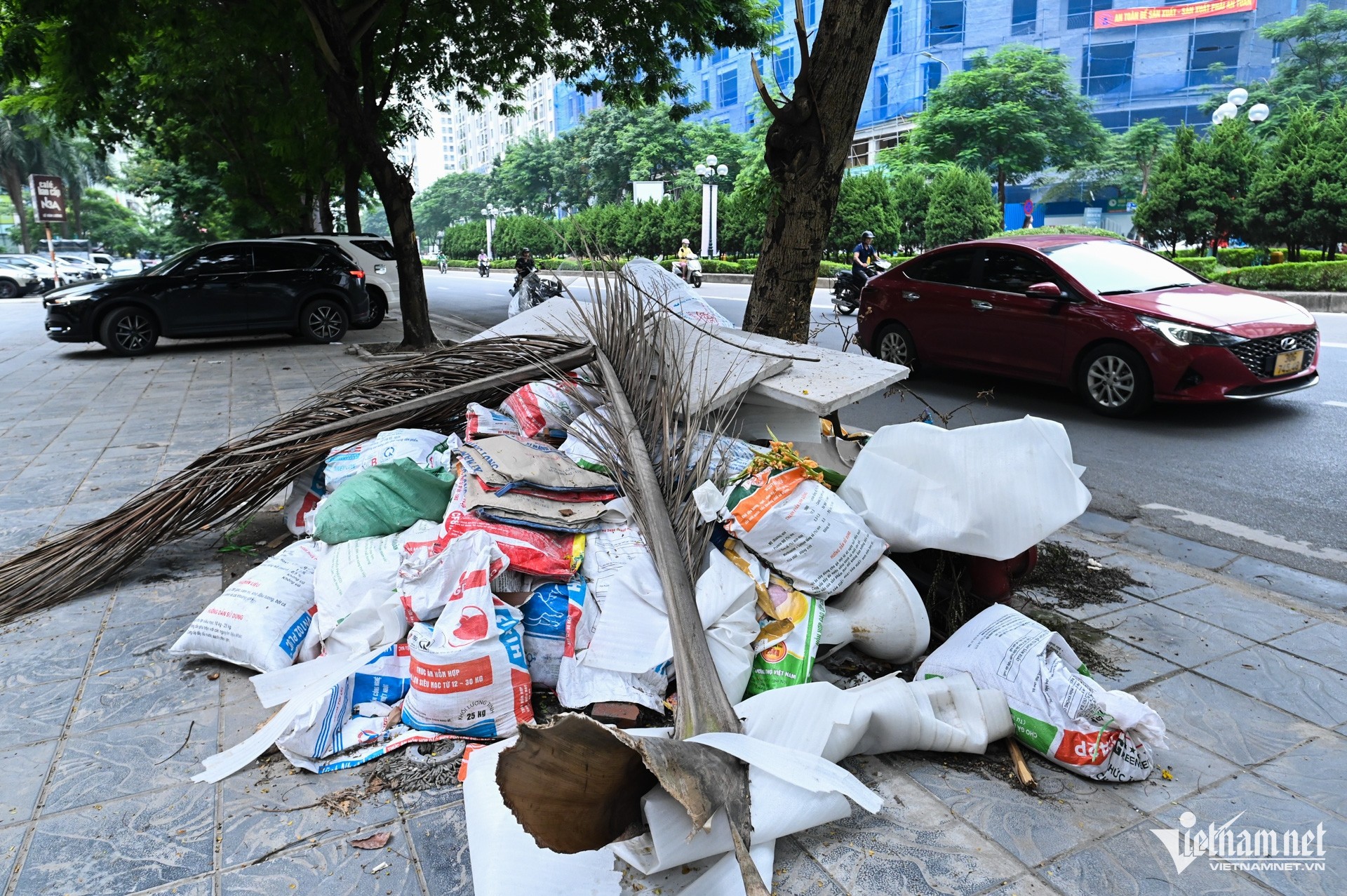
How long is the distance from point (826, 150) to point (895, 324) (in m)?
4.60

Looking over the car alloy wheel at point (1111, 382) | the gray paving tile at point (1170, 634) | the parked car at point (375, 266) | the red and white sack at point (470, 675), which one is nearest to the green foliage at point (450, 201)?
the parked car at point (375, 266)

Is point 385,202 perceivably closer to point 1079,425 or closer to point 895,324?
point 895,324

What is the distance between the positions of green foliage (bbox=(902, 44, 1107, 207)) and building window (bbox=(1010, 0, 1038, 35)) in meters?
10.4

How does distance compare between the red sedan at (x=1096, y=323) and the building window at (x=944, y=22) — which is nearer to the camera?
the red sedan at (x=1096, y=323)

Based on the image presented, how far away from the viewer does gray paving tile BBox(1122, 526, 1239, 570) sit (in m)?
4.16

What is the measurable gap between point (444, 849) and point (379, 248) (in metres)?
15.0

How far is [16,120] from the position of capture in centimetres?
5631

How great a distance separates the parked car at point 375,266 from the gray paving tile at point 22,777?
12780 millimetres

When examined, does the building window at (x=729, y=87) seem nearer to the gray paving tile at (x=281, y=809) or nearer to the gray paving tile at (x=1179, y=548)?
the gray paving tile at (x=1179, y=548)

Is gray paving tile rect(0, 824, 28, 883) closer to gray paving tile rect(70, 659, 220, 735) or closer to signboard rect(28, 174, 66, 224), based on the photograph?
gray paving tile rect(70, 659, 220, 735)

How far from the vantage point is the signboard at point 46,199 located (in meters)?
29.2

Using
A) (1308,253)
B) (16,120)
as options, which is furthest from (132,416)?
(16,120)

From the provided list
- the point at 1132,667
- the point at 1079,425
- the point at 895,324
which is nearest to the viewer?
the point at 1132,667

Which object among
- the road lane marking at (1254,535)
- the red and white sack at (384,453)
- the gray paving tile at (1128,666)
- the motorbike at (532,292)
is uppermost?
the motorbike at (532,292)
